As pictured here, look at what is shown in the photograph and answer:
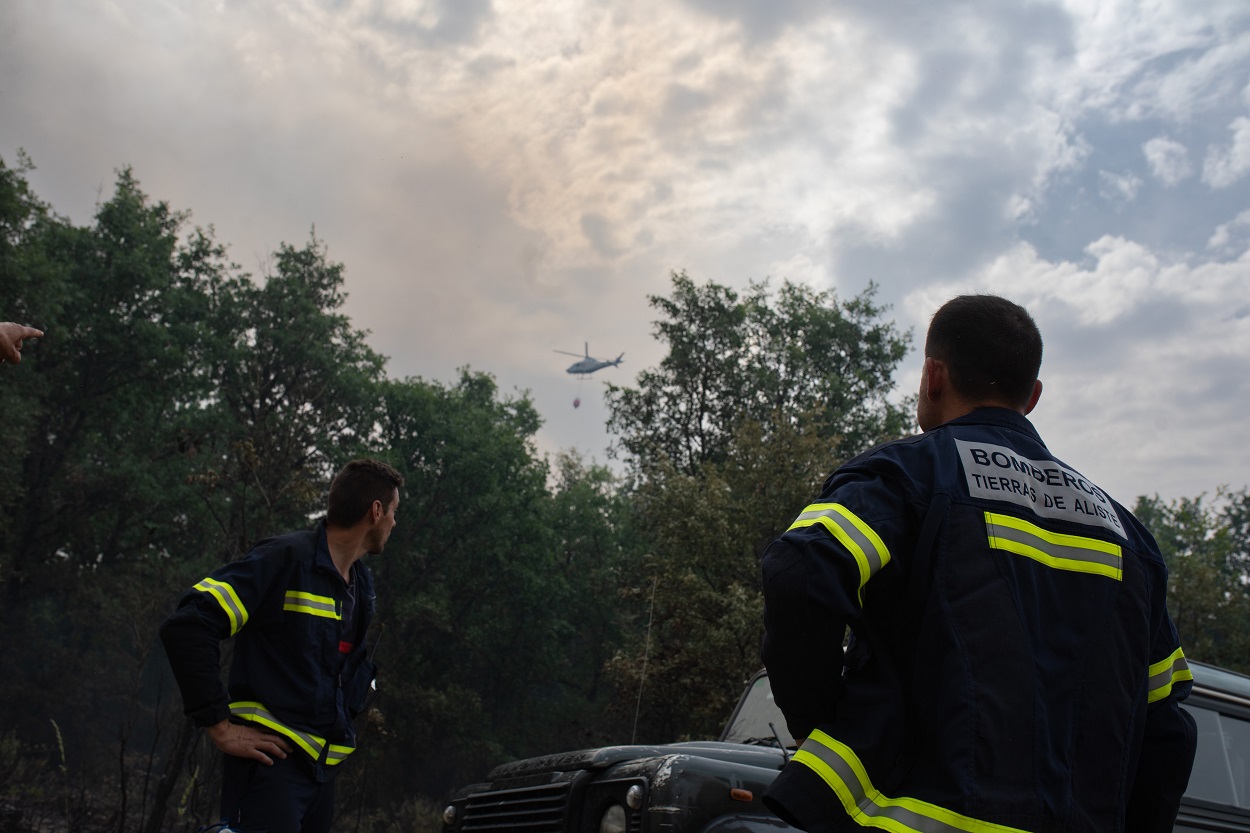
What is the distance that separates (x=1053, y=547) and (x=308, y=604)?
2.80 metres

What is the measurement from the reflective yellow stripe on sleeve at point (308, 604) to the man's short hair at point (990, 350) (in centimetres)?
260

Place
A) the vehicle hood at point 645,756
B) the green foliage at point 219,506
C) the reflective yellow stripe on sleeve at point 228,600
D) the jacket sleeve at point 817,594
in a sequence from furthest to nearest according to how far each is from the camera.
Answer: the green foliage at point 219,506 → the vehicle hood at point 645,756 → the reflective yellow stripe on sleeve at point 228,600 → the jacket sleeve at point 817,594

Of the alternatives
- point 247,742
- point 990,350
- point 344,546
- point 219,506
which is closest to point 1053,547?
point 990,350

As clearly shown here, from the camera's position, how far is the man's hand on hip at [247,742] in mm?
3572

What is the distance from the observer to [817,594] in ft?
6.51

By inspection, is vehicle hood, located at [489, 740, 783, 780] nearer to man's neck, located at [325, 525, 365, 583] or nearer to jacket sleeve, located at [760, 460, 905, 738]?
man's neck, located at [325, 525, 365, 583]

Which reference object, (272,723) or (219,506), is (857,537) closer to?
(272,723)

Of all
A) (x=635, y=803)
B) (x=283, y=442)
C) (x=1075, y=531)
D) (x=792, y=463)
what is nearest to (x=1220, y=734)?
(x=635, y=803)

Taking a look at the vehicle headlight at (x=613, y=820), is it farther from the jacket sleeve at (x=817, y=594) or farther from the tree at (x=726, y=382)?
the tree at (x=726, y=382)

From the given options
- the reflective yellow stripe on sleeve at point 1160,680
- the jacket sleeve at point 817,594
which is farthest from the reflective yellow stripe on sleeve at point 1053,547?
the reflective yellow stripe on sleeve at point 1160,680

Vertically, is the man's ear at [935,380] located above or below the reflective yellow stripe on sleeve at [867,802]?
above

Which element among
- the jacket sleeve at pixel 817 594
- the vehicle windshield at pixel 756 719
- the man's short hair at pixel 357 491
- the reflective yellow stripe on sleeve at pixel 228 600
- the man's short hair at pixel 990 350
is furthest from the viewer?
the vehicle windshield at pixel 756 719

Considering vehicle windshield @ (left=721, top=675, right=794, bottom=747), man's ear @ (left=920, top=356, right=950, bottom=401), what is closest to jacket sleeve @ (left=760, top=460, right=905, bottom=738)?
man's ear @ (left=920, top=356, right=950, bottom=401)

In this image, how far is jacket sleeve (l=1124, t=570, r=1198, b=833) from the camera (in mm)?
2289
